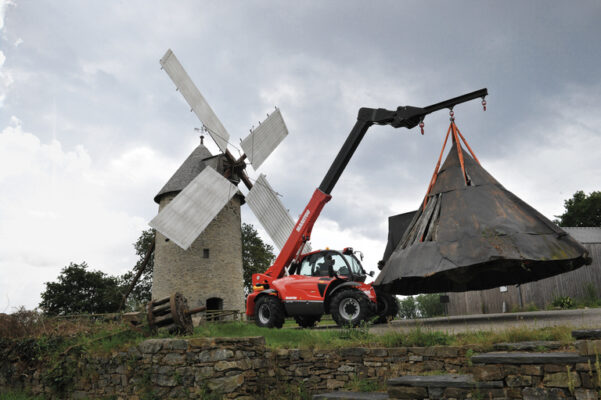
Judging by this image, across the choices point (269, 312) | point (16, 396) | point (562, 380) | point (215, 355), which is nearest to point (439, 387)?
point (562, 380)

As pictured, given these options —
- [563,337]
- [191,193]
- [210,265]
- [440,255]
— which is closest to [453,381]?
[563,337]

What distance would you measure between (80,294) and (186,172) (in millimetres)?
15113

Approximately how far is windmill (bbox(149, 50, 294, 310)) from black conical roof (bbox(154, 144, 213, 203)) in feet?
0.17

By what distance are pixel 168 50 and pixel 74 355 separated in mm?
13303

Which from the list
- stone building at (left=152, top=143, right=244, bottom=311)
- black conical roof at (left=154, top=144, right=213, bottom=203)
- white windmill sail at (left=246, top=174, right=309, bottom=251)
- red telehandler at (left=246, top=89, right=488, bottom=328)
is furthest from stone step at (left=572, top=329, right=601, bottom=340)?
black conical roof at (left=154, top=144, right=213, bottom=203)

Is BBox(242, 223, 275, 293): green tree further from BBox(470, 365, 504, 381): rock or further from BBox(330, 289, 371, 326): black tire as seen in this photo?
BBox(470, 365, 504, 381): rock

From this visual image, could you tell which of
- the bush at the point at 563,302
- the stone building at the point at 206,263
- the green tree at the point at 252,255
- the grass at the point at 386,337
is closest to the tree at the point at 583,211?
the bush at the point at 563,302

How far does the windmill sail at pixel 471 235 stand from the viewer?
186 inches

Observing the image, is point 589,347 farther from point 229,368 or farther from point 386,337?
point 229,368

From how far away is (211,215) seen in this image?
54.7 feet

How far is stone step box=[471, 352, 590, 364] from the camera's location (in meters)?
3.34

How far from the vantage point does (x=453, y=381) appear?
360cm

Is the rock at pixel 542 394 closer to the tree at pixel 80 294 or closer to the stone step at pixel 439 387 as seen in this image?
the stone step at pixel 439 387

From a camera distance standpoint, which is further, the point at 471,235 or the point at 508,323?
the point at 508,323
